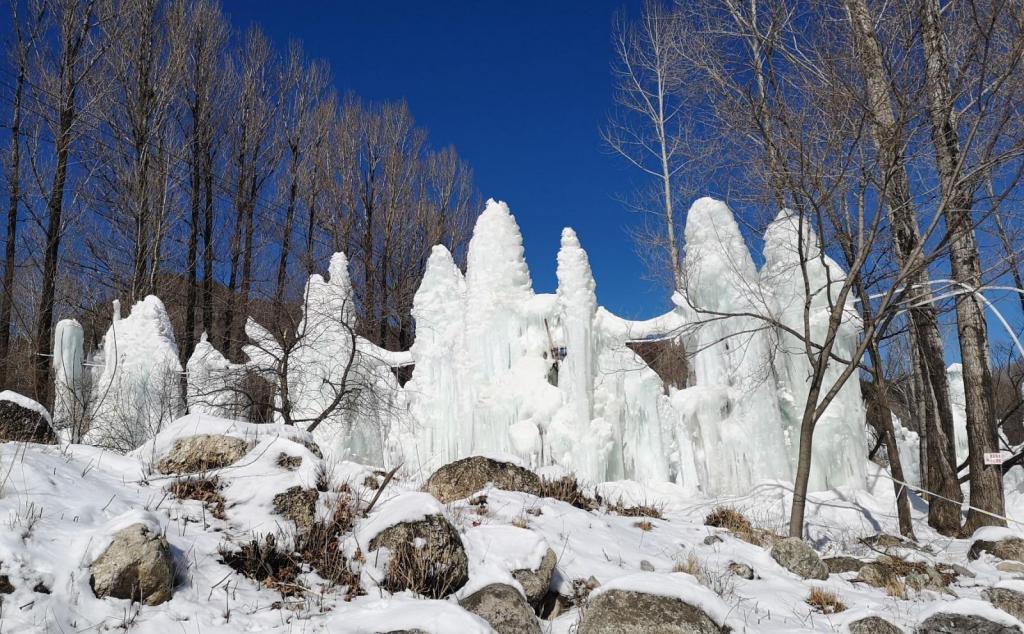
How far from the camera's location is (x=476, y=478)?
6.27 metres

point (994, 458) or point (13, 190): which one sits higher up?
point (13, 190)

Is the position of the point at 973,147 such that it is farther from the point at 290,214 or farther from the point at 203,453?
the point at 290,214

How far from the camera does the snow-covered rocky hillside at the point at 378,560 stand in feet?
9.52

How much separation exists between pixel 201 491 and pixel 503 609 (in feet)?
6.93

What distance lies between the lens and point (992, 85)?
6422 millimetres

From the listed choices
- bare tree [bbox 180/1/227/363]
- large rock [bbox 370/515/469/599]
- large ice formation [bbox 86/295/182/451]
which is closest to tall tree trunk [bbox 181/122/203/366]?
bare tree [bbox 180/1/227/363]

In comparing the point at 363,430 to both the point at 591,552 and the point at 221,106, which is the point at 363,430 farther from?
the point at 221,106

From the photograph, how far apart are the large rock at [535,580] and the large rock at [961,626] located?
222 cm

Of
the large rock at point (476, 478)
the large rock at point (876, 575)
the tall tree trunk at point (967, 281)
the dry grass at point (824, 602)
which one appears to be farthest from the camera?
the tall tree trunk at point (967, 281)

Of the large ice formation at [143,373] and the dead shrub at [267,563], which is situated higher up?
the large ice formation at [143,373]

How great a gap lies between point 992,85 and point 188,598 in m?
8.06

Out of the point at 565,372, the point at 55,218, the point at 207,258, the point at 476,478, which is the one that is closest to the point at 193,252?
the point at 207,258

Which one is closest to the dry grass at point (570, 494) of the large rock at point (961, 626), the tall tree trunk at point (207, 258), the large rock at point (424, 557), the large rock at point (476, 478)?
the large rock at point (476, 478)

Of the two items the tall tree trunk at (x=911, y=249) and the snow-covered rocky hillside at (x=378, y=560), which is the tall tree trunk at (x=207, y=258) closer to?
the snow-covered rocky hillside at (x=378, y=560)
